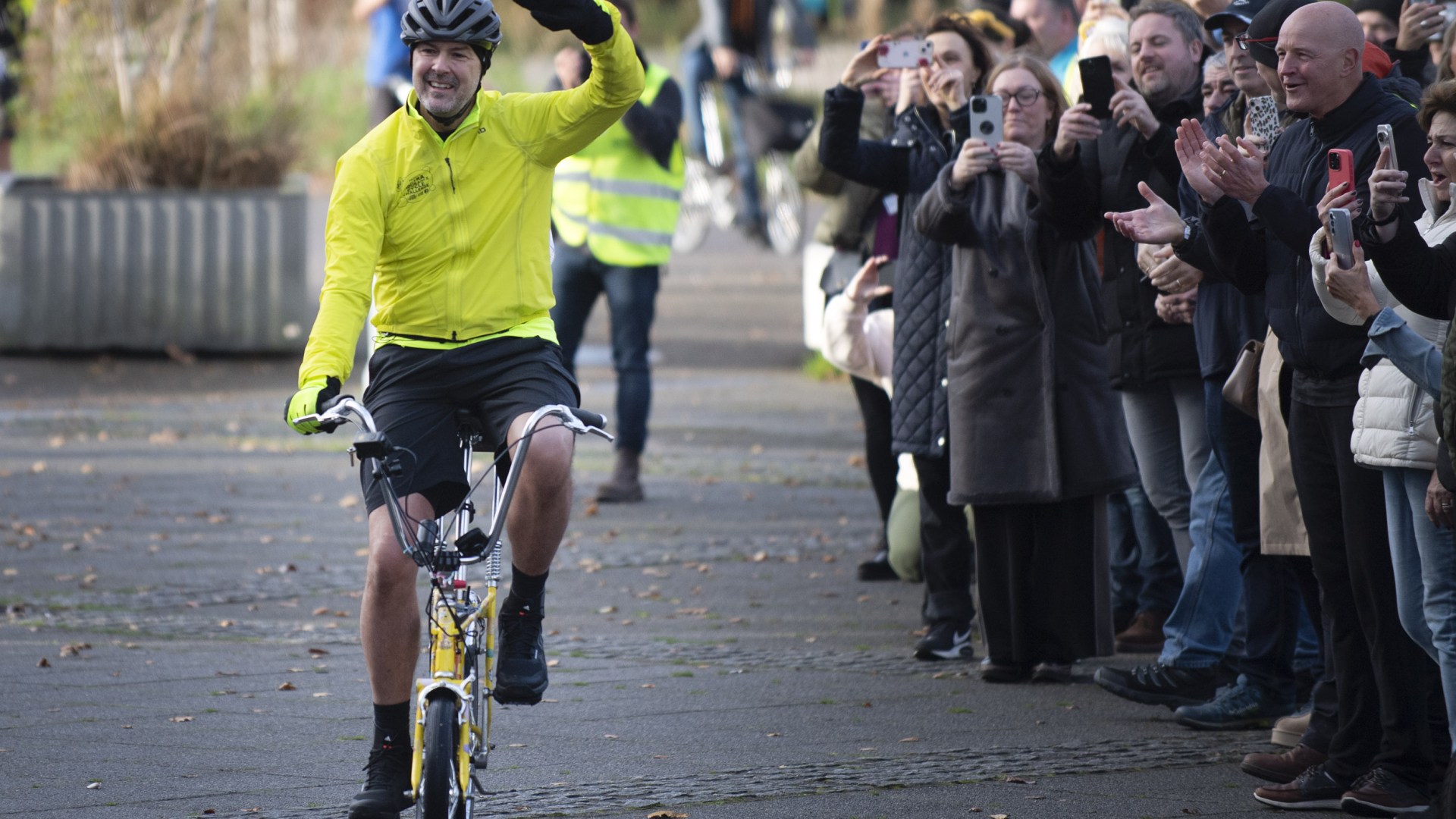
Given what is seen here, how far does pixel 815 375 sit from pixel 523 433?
11.8 metres

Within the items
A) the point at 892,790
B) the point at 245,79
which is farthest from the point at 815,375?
the point at 892,790

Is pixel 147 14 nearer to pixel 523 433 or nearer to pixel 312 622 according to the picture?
pixel 312 622

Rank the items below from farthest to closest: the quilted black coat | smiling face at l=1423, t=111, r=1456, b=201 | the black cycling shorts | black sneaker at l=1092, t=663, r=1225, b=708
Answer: the quilted black coat < black sneaker at l=1092, t=663, r=1225, b=708 < the black cycling shorts < smiling face at l=1423, t=111, r=1456, b=201

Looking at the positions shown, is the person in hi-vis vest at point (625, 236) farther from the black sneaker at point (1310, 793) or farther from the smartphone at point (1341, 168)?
the smartphone at point (1341, 168)

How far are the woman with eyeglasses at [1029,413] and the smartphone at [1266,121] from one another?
3.00 feet

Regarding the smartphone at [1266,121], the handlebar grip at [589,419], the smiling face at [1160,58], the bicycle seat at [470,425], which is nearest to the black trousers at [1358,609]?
the smartphone at [1266,121]

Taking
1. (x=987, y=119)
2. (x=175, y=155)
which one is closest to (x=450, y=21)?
(x=987, y=119)

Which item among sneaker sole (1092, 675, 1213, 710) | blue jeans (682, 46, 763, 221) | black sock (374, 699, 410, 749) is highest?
blue jeans (682, 46, 763, 221)

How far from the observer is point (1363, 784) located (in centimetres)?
581

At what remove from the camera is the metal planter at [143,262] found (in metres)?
17.0

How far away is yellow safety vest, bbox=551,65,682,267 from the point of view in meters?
11.5

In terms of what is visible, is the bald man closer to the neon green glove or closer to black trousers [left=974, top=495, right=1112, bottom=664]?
black trousers [left=974, top=495, right=1112, bottom=664]

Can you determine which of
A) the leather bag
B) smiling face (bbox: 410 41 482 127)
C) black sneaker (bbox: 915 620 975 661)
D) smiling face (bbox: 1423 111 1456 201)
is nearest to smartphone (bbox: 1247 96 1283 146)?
the leather bag

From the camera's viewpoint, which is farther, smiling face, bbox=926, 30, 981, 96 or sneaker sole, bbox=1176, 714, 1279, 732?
smiling face, bbox=926, 30, 981, 96
